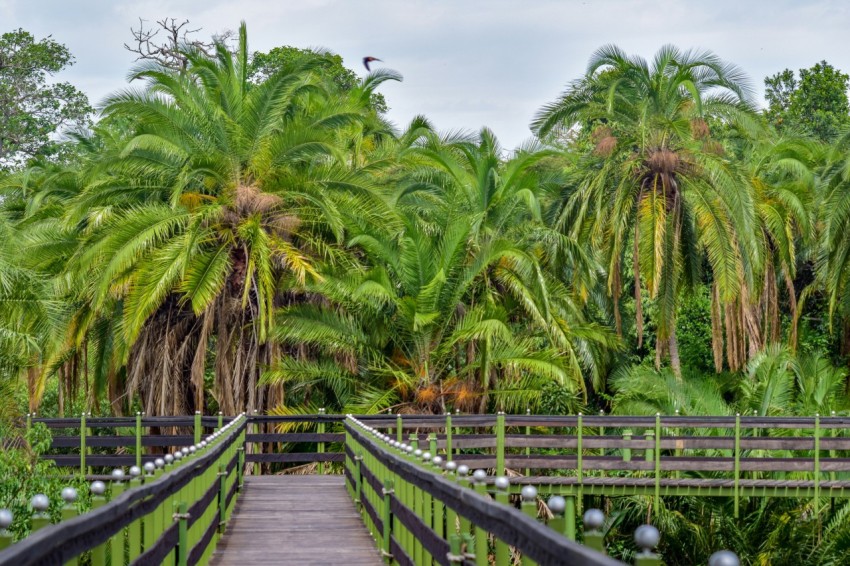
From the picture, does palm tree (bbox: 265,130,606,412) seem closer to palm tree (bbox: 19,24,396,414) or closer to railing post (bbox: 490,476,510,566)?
palm tree (bbox: 19,24,396,414)

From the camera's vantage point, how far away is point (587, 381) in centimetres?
3675

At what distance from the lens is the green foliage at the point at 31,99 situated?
195ft

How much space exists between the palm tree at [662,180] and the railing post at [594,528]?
2669 centimetres

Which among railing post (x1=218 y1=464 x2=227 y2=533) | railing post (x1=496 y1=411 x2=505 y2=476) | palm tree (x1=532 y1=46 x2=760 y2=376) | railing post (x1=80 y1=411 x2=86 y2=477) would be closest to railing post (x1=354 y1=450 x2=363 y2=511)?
railing post (x1=218 y1=464 x2=227 y2=533)

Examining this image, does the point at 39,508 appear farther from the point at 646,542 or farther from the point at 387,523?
the point at 387,523

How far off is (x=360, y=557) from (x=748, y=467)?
11.2 meters

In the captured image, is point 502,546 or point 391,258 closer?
point 502,546

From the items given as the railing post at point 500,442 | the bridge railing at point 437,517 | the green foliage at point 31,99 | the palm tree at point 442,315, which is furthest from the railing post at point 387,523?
the green foliage at point 31,99

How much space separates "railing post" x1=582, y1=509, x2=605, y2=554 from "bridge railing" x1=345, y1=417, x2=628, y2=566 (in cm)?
9

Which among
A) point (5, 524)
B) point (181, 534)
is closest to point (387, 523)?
point (181, 534)

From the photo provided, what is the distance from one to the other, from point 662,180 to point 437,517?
24.9 metres

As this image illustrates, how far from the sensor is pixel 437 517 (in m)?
8.52

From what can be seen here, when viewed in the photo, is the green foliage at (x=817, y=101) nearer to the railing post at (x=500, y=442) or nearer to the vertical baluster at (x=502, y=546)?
the railing post at (x=500, y=442)

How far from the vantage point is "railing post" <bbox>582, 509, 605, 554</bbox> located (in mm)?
4039
